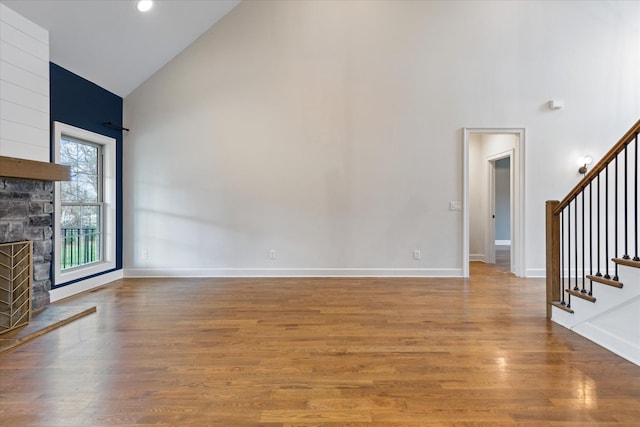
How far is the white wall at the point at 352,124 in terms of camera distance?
493 centimetres

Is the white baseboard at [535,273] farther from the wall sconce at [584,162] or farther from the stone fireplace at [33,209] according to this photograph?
the stone fireplace at [33,209]

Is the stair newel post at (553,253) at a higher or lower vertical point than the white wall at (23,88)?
lower

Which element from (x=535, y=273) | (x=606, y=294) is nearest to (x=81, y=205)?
(x=606, y=294)

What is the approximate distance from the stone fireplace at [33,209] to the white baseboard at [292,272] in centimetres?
148

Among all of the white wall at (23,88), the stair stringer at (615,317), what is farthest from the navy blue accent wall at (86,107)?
the stair stringer at (615,317)

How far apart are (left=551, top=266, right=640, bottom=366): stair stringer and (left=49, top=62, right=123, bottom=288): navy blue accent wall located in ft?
18.2

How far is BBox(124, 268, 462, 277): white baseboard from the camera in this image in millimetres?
4977

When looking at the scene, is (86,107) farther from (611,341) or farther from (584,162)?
(584,162)

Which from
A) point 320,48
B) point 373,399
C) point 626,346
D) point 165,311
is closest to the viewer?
point 373,399

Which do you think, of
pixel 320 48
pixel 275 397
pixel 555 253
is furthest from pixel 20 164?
pixel 555 253

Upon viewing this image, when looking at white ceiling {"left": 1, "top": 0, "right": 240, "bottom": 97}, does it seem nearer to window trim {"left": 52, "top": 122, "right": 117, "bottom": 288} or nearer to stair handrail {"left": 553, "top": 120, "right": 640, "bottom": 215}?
window trim {"left": 52, "top": 122, "right": 117, "bottom": 288}

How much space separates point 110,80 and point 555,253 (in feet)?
18.8

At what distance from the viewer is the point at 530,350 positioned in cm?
246

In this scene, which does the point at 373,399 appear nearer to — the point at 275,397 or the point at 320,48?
the point at 275,397
